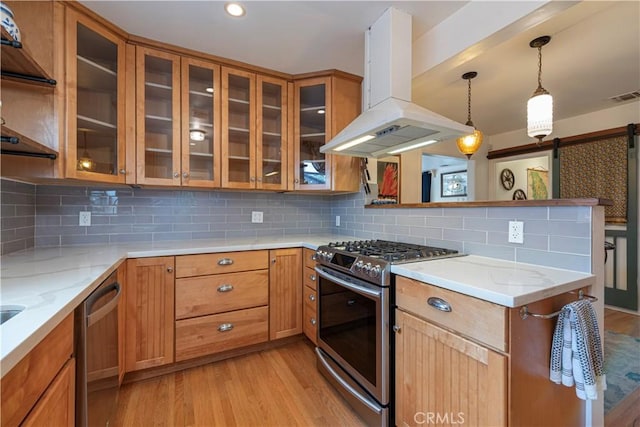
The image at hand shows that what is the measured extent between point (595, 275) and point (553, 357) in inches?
17.1

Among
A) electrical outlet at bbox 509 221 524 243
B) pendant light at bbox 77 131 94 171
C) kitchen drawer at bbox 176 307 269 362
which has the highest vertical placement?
pendant light at bbox 77 131 94 171

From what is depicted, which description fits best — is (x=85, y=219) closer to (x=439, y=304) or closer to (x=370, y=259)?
(x=370, y=259)

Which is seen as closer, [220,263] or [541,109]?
[220,263]

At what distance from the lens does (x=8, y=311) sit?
0.82 m

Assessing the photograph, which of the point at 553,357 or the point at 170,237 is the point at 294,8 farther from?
the point at 553,357

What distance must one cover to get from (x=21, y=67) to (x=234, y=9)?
113 centimetres

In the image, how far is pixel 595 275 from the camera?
3.88 feet

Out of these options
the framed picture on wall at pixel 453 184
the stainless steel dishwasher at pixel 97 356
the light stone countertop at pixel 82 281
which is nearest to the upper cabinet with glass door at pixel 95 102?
the light stone countertop at pixel 82 281

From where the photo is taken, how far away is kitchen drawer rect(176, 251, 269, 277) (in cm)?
191

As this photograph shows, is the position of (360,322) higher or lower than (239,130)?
lower

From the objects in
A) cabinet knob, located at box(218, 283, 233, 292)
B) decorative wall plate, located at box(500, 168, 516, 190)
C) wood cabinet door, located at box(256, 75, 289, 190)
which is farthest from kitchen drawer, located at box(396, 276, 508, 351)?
decorative wall plate, located at box(500, 168, 516, 190)

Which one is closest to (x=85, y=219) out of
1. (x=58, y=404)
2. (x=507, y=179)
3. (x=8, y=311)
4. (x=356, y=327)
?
(x=8, y=311)

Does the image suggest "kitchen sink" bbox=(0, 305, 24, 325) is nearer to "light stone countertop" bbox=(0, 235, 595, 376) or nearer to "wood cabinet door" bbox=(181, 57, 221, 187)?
"light stone countertop" bbox=(0, 235, 595, 376)

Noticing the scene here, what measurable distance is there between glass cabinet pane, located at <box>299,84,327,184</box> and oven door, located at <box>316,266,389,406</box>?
98 cm
